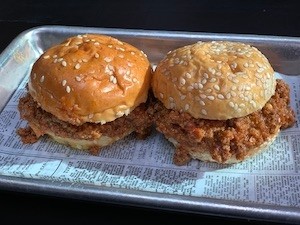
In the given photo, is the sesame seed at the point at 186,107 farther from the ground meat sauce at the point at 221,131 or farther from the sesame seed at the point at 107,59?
the sesame seed at the point at 107,59

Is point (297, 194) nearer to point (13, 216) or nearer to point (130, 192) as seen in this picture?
point (130, 192)

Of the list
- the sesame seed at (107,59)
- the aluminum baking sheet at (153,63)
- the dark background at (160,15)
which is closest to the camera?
the aluminum baking sheet at (153,63)

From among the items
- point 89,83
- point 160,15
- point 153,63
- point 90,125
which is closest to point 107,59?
point 89,83

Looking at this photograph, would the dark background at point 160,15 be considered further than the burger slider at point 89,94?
Yes

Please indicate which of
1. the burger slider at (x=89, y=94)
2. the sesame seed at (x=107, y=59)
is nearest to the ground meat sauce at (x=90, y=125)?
the burger slider at (x=89, y=94)

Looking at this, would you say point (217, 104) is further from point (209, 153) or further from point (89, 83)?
point (89, 83)

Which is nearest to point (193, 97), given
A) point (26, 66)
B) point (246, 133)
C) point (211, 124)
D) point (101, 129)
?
point (211, 124)

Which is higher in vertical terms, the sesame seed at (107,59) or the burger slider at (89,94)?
the sesame seed at (107,59)
